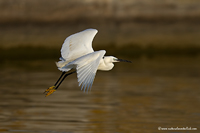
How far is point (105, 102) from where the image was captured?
13078 mm

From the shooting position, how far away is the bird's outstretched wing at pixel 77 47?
1084cm

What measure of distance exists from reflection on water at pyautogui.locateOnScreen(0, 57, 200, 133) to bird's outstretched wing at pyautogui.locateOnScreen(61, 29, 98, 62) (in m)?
1.31

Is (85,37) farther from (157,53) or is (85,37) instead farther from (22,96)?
(157,53)

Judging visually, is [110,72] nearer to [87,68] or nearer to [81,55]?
[81,55]

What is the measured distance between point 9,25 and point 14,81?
322 inches

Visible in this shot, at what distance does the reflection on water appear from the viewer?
10.5 m

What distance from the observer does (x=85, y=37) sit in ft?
36.8

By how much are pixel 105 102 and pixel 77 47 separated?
2486 millimetres

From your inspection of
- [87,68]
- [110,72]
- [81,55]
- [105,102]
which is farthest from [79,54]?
[110,72]

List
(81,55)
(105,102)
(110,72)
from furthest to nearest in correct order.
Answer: (110,72) < (105,102) < (81,55)

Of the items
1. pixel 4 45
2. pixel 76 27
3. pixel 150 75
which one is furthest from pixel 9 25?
pixel 150 75

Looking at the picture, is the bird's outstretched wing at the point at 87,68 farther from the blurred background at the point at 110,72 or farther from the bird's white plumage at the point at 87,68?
the blurred background at the point at 110,72

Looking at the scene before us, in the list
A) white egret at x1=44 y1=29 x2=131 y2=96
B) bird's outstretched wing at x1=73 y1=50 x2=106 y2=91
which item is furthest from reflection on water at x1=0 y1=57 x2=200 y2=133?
bird's outstretched wing at x1=73 y1=50 x2=106 y2=91

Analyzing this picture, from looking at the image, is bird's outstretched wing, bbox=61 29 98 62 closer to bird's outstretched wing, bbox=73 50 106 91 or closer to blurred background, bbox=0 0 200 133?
bird's outstretched wing, bbox=73 50 106 91
